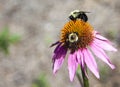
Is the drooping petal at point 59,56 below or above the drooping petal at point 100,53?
above

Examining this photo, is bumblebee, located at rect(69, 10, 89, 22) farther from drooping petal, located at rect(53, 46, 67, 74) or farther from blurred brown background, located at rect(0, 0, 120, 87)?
blurred brown background, located at rect(0, 0, 120, 87)

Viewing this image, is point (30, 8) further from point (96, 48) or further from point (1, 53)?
point (96, 48)

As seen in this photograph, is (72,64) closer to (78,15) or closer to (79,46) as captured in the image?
(79,46)

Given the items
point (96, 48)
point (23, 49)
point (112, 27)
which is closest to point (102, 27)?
point (112, 27)

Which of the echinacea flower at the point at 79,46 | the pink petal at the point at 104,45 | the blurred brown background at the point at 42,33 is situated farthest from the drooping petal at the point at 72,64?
the blurred brown background at the point at 42,33

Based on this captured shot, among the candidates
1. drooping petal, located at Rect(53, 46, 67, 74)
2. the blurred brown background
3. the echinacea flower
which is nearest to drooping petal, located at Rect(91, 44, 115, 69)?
the echinacea flower

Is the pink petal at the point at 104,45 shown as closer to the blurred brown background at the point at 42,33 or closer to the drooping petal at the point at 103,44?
the drooping petal at the point at 103,44

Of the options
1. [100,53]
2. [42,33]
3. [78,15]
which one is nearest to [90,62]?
[100,53]
